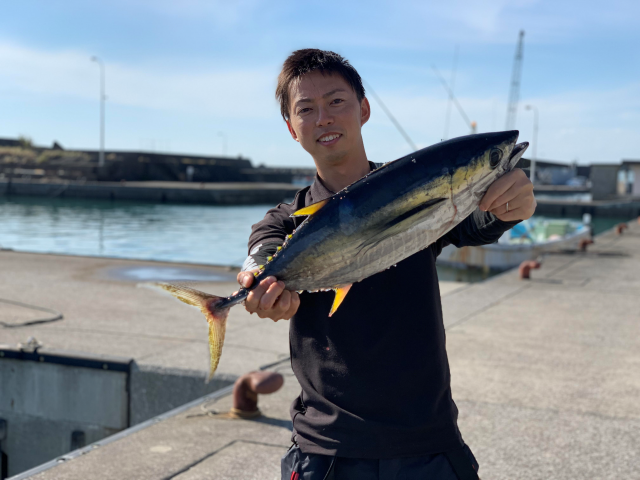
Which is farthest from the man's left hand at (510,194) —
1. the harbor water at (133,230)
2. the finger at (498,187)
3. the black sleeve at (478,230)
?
the harbor water at (133,230)

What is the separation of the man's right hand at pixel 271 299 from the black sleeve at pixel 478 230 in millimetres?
580

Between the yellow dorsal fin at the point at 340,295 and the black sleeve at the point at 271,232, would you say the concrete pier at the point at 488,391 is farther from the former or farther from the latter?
the yellow dorsal fin at the point at 340,295

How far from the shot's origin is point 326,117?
2.04 metres

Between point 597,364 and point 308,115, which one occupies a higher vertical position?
point 308,115

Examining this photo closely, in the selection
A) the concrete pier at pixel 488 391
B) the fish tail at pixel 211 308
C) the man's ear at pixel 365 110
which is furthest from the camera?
the concrete pier at pixel 488 391

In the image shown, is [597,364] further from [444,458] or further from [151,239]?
[151,239]

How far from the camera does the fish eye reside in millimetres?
1756

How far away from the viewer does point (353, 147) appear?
2.09 meters

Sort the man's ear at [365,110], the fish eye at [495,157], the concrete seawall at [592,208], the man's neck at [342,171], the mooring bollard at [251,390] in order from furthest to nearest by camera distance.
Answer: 1. the concrete seawall at [592,208]
2. the mooring bollard at [251,390]
3. the man's ear at [365,110]
4. the man's neck at [342,171]
5. the fish eye at [495,157]

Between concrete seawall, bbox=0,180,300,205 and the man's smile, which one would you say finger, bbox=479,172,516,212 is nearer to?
the man's smile

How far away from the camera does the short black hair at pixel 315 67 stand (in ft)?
6.98

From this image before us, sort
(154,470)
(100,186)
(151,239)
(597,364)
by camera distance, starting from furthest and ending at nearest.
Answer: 1. (100,186)
2. (151,239)
3. (597,364)
4. (154,470)

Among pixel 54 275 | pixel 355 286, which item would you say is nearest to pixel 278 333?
pixel 355 286

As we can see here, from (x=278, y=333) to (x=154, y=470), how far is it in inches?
131
